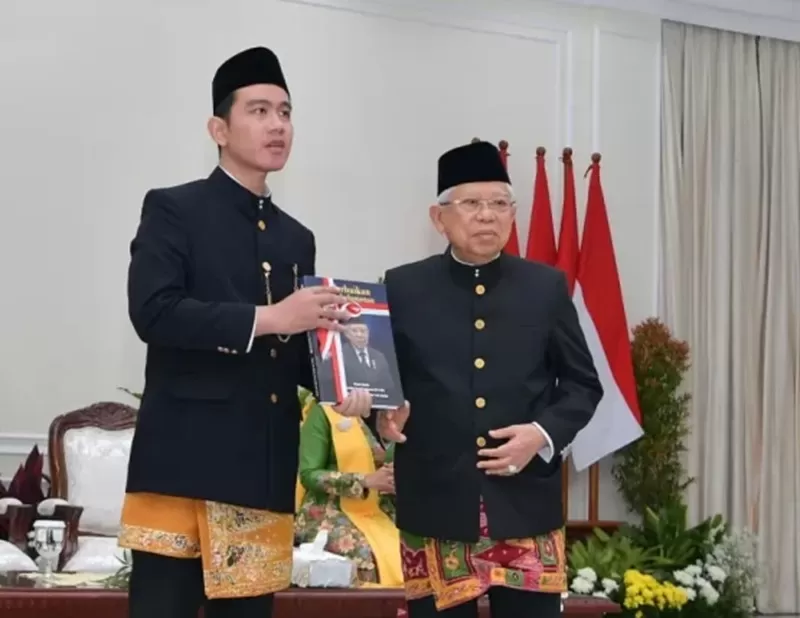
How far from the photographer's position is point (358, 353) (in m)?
2.15

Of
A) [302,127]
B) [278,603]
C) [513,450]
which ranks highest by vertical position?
[302,127]

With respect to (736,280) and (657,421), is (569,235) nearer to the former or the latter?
(657,421)

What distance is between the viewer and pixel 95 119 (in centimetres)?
560

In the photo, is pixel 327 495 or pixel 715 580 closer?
pixel 327 495

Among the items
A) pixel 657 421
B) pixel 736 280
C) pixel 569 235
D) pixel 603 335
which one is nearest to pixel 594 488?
pixel 657 421

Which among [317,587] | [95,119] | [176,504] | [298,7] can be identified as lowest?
[317,587]

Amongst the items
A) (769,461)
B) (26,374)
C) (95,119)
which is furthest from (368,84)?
(769,461)

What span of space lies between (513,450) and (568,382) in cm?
21

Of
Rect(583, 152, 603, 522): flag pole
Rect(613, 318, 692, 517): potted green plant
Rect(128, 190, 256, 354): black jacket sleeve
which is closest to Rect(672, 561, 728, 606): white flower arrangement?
Rect(613, 318, 692, 517): potted green plant

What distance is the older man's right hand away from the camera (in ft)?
7.34

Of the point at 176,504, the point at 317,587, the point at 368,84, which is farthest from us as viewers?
the point at 368,84

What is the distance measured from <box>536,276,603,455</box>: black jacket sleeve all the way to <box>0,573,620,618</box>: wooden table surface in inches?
59.1

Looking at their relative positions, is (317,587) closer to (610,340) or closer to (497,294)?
(497,294)

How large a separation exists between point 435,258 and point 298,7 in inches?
152
